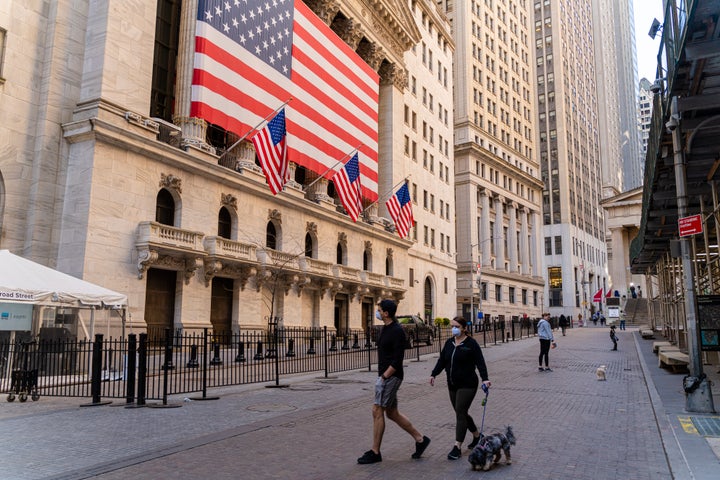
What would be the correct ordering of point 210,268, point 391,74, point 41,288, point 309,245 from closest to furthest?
1. point 41,288
2. point 210,268
3. point 309,245
4. point 391,74

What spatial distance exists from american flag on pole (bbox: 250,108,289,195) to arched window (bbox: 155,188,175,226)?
552cm

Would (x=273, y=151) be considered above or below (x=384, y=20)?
below

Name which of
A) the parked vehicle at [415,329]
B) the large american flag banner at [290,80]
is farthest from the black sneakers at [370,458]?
the parked vehicle at [415,329]

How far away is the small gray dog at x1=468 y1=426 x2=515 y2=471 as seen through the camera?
674 cm

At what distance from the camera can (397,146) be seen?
171 feet

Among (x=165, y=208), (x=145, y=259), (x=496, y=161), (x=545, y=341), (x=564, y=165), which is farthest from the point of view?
(x=564, y=165)

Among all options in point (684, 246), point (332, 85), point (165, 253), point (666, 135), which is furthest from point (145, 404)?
point (332, 85)

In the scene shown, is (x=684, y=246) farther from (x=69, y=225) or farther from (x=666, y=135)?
(x=69, y=225)

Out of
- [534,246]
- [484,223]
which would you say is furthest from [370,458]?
[534,246]

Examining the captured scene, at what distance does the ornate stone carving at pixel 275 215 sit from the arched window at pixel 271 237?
26.1 inches

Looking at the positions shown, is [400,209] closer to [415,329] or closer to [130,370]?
[415,329]

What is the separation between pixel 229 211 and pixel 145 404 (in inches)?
784

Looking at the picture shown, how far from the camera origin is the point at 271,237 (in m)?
34.9

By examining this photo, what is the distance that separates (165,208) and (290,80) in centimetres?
1268
